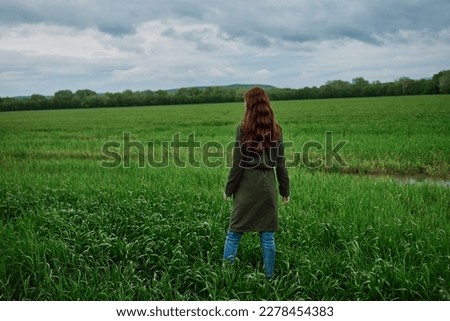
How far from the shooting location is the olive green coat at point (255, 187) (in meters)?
3.83

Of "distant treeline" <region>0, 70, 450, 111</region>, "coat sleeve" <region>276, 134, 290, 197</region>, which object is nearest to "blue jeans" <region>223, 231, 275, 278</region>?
"coat sleeve" <region>276, 134, 290, 197</region>

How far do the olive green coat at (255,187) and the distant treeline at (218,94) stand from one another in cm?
985

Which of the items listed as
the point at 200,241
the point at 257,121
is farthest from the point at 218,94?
the point at 257,121

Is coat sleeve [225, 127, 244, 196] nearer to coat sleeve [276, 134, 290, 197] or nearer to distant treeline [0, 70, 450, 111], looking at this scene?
coat sleeve [276, 134, 290, 197]

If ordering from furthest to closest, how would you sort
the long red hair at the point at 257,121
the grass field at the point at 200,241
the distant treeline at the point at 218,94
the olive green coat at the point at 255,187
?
1. the distant treeline at the point at 218,94
2. the grass field at the point at 200,241
3. the olive green coat at the point at 255,187
4. the long red hair at the point at 257,121

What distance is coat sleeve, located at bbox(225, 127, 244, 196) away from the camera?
12.4 feet

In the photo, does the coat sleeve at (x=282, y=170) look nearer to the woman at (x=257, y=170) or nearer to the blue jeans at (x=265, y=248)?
the woman at (x=257, y=170)

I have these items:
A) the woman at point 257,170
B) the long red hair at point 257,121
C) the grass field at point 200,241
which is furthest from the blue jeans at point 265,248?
the long red hair at point 257,121

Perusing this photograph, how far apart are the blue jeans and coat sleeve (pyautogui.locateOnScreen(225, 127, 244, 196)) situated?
486mm

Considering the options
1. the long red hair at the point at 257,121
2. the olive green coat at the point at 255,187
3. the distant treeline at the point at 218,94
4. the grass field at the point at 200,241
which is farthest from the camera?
the distant treeline at the point at 218,94

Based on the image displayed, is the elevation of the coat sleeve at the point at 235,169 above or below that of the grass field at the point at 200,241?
above

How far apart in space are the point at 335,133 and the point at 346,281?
1219 centimetres

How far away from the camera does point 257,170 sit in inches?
151

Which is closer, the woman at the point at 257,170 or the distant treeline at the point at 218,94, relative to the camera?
the woman at the point at 257,170
